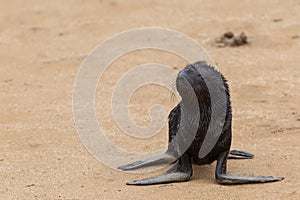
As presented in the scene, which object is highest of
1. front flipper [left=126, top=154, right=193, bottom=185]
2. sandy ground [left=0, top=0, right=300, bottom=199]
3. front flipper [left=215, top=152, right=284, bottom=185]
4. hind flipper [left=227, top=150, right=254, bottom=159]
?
front flipper [left=215, top=152, right=284, bottom=185]

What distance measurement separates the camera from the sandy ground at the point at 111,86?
13.8ft

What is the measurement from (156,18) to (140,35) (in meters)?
0.64

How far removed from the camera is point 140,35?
8.02 metres

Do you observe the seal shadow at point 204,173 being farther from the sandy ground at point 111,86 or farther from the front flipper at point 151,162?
the front flipper at point 151,162

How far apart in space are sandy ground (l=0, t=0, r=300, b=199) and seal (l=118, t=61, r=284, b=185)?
7 centimetres

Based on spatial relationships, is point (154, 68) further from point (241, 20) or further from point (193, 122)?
point (193, 122)

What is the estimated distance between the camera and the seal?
4.09m

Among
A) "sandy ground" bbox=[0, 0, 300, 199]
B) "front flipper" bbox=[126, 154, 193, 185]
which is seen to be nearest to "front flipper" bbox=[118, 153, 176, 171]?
"sandy ground" bbox=[0, 0, 300, 199]

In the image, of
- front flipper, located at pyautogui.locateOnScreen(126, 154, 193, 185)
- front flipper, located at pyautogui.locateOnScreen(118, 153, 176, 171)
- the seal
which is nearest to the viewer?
the seal

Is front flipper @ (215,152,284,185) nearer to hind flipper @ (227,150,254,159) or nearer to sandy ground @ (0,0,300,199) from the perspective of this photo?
sandy ground @ (0,0,300,199)

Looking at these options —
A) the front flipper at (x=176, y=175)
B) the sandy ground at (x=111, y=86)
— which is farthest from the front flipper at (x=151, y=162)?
the front flipper at (x=176, y=175)

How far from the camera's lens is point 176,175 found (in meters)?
4.23

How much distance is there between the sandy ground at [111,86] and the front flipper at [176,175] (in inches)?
2.1

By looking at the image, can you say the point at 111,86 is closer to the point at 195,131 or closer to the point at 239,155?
the point at 239,155
